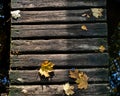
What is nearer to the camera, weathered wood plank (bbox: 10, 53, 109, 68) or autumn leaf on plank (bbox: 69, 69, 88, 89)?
autumn leaf on plank (bbox: 69, 69, 88, 89)

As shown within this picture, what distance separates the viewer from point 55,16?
173 inches

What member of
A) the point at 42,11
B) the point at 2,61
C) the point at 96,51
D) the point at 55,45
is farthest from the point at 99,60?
the point at 2,61

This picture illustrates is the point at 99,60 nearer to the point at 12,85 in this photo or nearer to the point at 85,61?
the point at 85,61

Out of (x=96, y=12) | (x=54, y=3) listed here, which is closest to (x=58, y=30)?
(x=54, y=3)

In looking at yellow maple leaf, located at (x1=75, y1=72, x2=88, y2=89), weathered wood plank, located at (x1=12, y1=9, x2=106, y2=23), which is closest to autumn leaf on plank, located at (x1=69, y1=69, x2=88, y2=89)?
yellow maple leaf, located at (x1=75, y1=72, x2=88, y2=89)

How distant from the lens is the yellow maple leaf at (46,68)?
4.06 meters

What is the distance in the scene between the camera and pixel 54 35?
427 cm

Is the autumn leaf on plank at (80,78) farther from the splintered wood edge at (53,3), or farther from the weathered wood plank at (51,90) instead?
the splintered wood edge at (53,3)

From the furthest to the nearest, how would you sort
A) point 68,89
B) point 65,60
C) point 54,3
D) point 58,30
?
point 54,3 < point 58,30 < point 65,60 < point 68,89

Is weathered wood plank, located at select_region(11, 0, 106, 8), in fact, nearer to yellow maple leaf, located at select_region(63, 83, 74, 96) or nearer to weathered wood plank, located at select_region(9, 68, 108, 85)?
weathered wood plank, located at select_region(9, 68, 108, 85)

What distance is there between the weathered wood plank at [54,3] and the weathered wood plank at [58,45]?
17.2 inches

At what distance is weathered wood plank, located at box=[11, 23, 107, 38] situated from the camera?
4.26m

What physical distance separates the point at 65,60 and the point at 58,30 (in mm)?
375

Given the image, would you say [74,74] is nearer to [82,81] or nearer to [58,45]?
[82,81]
